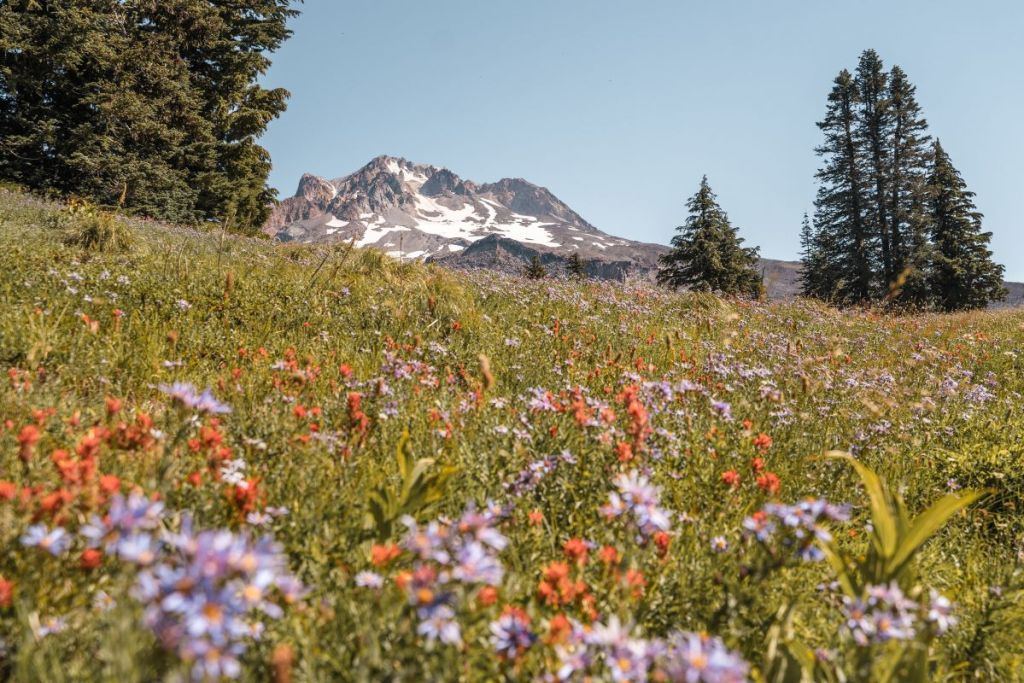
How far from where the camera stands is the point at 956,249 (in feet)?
114

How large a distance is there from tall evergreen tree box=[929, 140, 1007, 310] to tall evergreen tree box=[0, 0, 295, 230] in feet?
135

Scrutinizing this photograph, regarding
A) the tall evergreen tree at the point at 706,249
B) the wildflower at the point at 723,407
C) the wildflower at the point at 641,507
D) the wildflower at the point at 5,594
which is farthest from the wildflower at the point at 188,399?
the tall evergreen tree at the point at 706,249

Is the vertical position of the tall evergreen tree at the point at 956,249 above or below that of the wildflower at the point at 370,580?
above

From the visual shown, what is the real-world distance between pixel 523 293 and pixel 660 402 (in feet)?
16.4

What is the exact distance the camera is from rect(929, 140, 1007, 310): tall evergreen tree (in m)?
34.0

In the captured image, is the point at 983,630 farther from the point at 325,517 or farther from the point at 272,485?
the point at 272,485

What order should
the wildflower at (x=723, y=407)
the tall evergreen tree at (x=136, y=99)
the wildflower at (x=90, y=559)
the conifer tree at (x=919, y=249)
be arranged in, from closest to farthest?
the wildflower at (x=90, y=559), the wildflower at (x=723, y=407), the tall evergreen tree at (x=136, y=99), the conifer tree at (x=919, y=249)

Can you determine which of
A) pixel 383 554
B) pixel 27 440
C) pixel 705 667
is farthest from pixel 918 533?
pixel 27 440

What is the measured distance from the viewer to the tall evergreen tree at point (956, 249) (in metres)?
34.0

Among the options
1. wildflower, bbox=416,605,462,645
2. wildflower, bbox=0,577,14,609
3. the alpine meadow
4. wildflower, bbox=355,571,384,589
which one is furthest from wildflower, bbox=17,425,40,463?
wildflower, bbox=416,605,462,645

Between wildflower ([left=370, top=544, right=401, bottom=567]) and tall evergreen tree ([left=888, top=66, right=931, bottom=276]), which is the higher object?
tall evergreen tree ([left=888, top=66, right=931, bottom=276])

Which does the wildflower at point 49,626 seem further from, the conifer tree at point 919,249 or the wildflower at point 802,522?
the conifer tree at point 919,249

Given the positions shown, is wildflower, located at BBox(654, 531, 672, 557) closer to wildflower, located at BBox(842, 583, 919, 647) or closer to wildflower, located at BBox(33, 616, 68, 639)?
wildflower, located at BBox(842, 583, 919, 647)

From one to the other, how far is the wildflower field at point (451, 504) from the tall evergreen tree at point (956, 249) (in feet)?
121
